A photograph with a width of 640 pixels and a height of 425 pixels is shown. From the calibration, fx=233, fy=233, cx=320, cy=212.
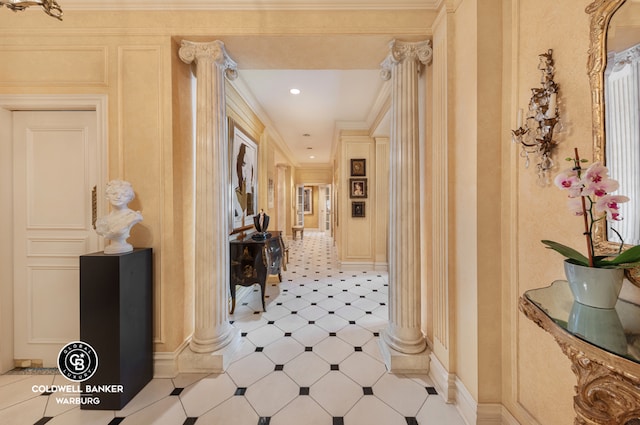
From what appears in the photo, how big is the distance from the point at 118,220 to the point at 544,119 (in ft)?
9.78

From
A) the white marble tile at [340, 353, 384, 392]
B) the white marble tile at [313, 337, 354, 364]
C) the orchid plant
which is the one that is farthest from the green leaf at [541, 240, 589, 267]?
the white marble tile at [313, 337, 354, 364]

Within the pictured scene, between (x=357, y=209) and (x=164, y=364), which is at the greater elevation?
(x=357, y=209)

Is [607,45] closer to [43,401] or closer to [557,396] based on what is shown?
[557,396]

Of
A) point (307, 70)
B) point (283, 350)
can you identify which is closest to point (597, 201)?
point (283, 350)

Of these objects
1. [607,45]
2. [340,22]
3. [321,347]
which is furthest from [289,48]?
[321,347]

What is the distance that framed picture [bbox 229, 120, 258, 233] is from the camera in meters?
3.73

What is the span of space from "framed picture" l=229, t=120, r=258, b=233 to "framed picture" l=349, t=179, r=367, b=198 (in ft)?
7.32

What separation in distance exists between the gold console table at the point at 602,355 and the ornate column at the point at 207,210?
7.66ft

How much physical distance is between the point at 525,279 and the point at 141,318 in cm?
288

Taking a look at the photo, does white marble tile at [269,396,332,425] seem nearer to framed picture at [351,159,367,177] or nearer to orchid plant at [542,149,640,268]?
orchid plant at [542,149,640,268]

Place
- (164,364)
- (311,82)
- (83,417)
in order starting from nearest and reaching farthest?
(83,417)
(164,364)
(311,82)

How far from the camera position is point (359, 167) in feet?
18.3

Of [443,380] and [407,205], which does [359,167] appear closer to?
[407,205]

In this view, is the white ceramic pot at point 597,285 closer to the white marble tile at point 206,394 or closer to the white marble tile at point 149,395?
the white marble tile at point 206,394
